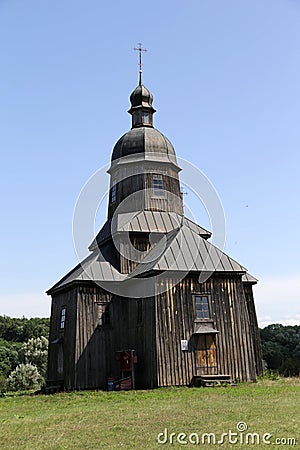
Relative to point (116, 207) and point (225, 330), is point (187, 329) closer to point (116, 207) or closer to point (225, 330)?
point (225, 330)

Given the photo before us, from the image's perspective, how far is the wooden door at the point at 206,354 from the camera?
75.4 feet

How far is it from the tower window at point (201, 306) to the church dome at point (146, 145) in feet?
31.4

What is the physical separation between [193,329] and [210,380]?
7.26 ft

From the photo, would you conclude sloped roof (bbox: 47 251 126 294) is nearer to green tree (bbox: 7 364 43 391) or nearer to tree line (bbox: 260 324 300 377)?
green tree (bbox: 7 364 43 391)

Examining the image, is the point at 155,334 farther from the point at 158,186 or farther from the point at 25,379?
the point at 25,379

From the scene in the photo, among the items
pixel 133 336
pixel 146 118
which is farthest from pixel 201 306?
pixel 146 118

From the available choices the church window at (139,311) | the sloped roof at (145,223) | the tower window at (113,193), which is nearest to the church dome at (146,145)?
the tower window at (113,193)

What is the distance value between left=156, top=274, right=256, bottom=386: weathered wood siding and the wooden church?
42mm

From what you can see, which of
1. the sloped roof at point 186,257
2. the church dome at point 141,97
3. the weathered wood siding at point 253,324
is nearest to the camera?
the sloped roof at point 186,257

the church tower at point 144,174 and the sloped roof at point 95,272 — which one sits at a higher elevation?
the church tower at point 144,174

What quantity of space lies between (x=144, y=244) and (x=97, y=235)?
447 cm

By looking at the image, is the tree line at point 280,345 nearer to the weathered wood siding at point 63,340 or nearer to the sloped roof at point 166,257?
the sloped roof at point 166,257

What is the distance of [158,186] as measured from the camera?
3003 cm

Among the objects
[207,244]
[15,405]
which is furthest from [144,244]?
[15,405]
